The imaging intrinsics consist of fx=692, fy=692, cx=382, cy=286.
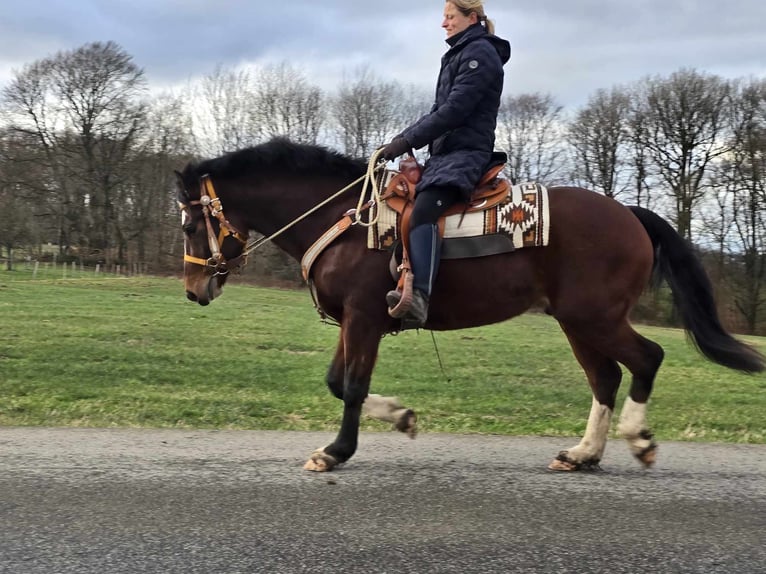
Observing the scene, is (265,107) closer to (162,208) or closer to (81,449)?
(162,208)

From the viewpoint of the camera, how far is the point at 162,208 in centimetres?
4822

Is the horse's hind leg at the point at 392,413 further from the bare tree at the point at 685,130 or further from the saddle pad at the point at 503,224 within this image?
the bare tree at the point at 685,130

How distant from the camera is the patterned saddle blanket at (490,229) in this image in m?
4.64

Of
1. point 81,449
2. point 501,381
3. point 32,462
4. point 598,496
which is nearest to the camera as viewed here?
point 598,496

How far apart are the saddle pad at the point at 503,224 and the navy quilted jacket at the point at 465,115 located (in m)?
0.23

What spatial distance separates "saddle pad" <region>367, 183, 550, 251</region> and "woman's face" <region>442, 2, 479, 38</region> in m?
1.23

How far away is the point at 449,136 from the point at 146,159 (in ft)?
160

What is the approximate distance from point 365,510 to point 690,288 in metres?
2.92

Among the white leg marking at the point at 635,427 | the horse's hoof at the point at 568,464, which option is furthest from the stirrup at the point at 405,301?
the white leg marking at the point at 635,427

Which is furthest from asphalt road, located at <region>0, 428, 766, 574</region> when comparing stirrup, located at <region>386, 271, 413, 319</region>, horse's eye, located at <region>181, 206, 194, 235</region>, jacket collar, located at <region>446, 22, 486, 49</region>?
jacket collar, located at <region>446, 22, 486, 49</region>

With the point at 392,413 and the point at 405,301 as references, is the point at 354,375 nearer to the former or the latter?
the point at 392,413

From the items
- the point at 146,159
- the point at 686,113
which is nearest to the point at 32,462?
the point at 686,113

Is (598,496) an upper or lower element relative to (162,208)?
lower

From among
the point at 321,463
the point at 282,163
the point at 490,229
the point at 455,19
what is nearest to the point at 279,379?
the point at 282,163
